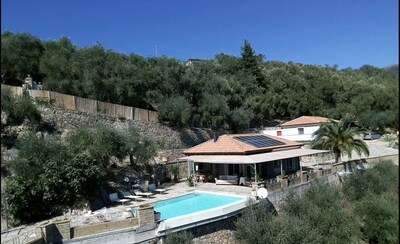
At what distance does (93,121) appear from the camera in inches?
1204

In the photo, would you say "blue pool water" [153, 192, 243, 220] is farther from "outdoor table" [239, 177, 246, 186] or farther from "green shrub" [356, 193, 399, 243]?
"green shrub" [356, 193, 399, 243]

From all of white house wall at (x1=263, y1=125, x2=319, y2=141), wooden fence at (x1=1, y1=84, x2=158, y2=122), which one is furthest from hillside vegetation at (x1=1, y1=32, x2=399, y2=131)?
white house wall at (x1=263, y1=125, x2=319, y2=141)

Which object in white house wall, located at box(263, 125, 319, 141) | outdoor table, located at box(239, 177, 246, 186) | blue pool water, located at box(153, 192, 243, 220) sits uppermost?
white house wall, located at box(263, 125, 319, 141)

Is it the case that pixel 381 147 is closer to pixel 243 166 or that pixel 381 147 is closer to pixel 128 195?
pixel 243 166

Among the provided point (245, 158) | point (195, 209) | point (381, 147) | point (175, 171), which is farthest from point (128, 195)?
point (381, 147)

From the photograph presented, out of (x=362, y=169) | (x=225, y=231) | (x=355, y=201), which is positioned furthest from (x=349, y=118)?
(x=225, y=231)

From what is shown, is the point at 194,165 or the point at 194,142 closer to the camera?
the point at 194,165

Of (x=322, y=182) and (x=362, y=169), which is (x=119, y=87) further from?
(x=362, y=169)

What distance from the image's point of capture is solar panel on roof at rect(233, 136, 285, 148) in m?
27.9

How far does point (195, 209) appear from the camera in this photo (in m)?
19.0

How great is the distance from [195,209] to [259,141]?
1193cm

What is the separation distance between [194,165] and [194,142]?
9273 millimetres

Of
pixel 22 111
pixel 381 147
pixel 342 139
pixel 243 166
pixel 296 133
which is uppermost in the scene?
pixel 22 111

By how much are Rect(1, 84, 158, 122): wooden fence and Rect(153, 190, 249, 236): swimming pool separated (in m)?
13.7
